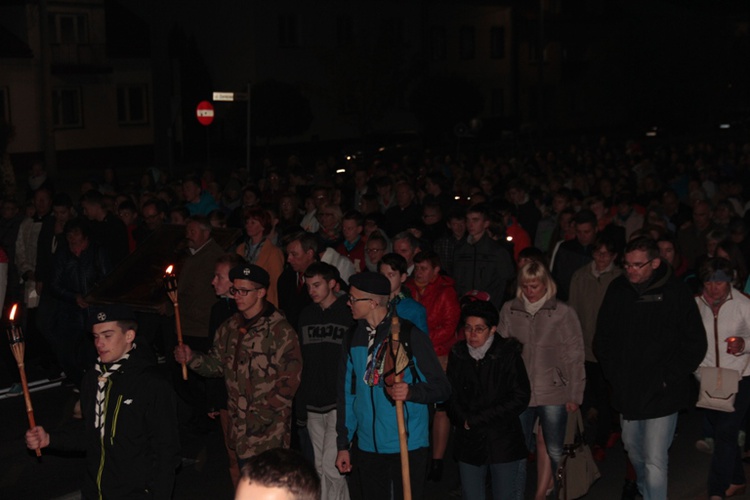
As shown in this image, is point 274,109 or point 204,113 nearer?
point 204,113

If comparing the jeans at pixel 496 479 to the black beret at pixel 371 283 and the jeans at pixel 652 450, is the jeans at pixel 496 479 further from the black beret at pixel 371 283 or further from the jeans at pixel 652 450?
the black beret at pixel 371 283

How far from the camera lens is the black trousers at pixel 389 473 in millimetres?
6867

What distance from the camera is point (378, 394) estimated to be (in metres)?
6.86

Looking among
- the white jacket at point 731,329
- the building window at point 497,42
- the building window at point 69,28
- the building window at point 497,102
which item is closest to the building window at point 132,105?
the building window at point 69,28

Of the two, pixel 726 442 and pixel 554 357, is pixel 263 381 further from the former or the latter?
pixel 726 442

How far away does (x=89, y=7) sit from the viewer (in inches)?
1903

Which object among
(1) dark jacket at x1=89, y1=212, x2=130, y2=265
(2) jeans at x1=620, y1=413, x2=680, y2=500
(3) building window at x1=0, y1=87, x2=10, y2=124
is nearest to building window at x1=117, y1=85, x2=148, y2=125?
(3) building window at x1=0, y1=87, x2=10, y2=124

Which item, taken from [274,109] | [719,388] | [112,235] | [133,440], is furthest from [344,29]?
[133,440]

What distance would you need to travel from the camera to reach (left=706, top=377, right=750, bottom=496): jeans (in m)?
8.37

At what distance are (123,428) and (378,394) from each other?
5.45ft

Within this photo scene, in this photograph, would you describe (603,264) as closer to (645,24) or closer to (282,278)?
(282,278)

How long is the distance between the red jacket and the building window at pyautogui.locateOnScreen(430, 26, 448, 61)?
1977 inches

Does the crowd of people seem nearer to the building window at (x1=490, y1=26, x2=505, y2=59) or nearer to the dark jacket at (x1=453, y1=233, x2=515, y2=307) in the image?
the dark jacket at (x1=453, y1=233, x2=515, y2=307)

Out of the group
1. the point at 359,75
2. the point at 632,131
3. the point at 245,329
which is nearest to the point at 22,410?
the point at 245,329
